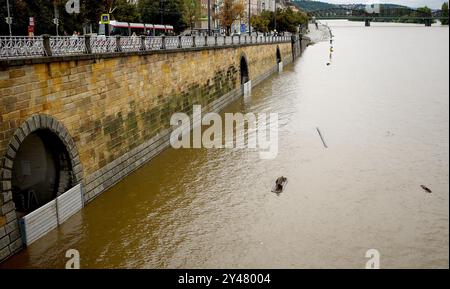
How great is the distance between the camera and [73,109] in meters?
15.2

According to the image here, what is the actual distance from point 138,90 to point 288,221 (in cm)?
904

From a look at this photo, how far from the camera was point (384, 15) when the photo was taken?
490ft

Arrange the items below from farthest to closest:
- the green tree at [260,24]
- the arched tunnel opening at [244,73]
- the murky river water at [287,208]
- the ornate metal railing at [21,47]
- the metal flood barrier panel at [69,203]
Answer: the green tree at [260,24], the arched tunnel opening at [244,73], the metal flood barrier panel at [69,203], the murky river water at [287,208], the ornate metal railing at [21,47]

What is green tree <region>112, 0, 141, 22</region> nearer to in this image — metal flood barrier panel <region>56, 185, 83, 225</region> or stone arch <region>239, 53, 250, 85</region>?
stone arch <region>239, 53, 250, 85</region>

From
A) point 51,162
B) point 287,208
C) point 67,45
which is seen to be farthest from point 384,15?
point 51,162

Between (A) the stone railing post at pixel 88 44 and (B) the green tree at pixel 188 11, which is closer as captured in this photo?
(A) the stone railing post at pixel 88 44

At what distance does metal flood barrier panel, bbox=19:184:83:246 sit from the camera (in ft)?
41.5

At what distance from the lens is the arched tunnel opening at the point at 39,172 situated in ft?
47.9

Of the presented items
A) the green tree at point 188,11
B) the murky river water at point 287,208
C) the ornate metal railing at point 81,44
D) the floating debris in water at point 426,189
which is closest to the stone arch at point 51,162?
the murky river water at point 287,208

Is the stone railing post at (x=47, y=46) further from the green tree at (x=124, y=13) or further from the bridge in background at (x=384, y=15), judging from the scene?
the bridge in background at (x=384, y=15)

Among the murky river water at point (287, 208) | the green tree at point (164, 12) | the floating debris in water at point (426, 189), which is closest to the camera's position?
the murky river water at point (287, 208)

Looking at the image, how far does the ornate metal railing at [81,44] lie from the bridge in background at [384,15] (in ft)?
332

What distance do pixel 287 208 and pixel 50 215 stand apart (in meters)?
7.47

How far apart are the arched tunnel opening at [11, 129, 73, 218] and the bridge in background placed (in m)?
111
